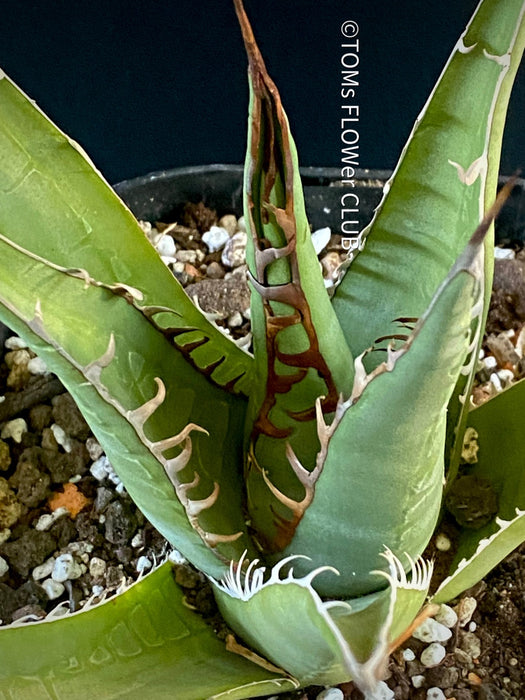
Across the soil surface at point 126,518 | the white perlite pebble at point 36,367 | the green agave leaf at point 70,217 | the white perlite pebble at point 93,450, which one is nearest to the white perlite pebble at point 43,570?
the soil surface at point 126,518

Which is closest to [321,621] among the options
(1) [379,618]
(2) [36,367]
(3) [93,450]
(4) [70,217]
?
(1) [379,618]

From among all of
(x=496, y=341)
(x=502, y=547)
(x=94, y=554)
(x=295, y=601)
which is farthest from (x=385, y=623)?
(x=496, y=341)

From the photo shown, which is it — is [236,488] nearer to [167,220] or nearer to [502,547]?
[502,547]

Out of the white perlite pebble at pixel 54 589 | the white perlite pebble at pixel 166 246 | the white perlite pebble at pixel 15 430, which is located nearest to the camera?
the white perlite pebble at pixel 54 589

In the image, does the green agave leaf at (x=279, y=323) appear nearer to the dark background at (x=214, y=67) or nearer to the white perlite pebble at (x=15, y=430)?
the white perlite pebble at (x=15, y=430)

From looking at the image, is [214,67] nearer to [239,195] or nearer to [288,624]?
[239,195]

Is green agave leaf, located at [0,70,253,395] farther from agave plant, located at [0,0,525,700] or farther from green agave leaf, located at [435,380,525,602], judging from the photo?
green agave leaf, located at [435,380,525,602]
